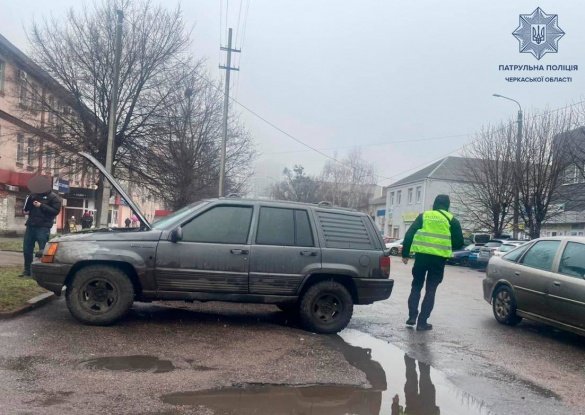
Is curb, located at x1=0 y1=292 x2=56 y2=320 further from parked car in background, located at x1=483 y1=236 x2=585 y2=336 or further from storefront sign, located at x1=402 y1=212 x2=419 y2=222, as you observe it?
storefront sign, located at x1=402 y1=212 x2=419 y2=222

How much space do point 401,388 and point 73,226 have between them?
30.4 metres

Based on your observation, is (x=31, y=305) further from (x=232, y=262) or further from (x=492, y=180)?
(x=492, y=180)

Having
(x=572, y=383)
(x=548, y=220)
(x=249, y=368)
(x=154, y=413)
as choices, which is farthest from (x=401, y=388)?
(x=548, y=220)

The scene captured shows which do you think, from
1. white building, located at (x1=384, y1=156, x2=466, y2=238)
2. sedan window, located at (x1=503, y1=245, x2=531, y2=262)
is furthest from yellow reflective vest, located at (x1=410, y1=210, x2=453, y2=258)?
white building, located at (x1=384, y1=156, x2=466, y2=238)

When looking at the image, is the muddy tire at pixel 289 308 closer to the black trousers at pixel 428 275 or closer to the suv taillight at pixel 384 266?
the suv taillight at pixel 384 266

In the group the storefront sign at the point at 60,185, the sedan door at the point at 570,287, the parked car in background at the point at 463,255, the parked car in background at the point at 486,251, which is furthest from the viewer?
the parked car in background at the point at 463,255

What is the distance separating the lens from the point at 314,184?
74500mm

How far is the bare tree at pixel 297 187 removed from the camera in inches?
2872

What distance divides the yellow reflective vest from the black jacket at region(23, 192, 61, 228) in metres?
6.17

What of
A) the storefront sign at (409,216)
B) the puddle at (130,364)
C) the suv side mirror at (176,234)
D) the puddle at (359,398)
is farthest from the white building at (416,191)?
the puddle at (130,364)

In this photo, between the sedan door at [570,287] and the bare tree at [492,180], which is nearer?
the sedan door at [570,287]

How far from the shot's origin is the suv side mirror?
6922 millimetres

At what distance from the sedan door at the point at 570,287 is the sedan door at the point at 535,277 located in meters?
0.15

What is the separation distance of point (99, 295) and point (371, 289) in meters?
3.43
